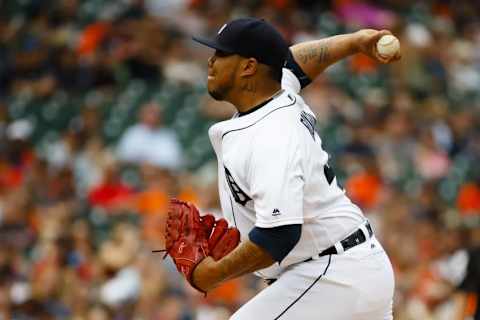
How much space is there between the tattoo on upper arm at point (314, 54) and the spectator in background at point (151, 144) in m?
5.01

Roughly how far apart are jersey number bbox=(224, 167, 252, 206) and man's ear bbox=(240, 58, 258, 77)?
357mm

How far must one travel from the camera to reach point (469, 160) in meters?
10.0

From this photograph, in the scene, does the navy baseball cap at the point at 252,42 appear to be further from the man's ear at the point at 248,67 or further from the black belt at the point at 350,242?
the black belt at the point at 350,242

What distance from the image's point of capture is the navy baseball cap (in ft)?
13.5

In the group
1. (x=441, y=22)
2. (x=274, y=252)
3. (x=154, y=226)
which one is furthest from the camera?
(x=441, y=22)

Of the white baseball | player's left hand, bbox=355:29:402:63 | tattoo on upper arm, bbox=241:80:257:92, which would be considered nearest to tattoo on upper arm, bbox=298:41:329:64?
player's left hand, bbox=355:29:402:63

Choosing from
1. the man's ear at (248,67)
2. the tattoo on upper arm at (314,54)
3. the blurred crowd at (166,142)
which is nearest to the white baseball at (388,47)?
the tattoo on upper arm at (314,54)

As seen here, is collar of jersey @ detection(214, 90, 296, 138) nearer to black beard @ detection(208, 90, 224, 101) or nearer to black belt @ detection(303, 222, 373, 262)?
black beard @ detection(208, 90, 224, 101)

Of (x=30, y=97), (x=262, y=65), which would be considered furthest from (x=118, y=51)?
(x=262, y=65)

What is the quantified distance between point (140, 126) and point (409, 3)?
153 inches

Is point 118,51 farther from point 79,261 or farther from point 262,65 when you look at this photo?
point 262,65

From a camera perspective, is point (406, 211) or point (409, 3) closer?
point (406, 211)

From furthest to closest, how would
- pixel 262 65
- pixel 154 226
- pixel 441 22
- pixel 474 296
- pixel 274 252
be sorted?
pixel 441 22, pixel 154 226, pixel 474 296, pixel 262 65, pixel 274 252

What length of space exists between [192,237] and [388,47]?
109cm
